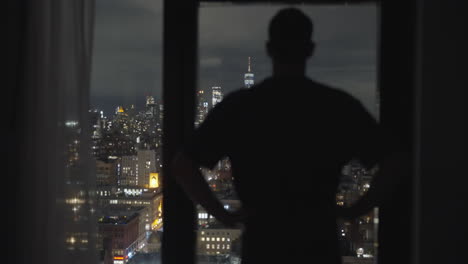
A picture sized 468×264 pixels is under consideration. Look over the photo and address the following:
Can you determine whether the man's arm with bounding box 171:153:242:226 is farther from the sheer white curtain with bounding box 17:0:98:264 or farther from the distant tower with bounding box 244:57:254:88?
the distant tower with bounding box 244:57:254:88

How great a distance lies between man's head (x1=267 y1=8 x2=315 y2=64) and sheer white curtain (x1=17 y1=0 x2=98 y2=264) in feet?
2.45

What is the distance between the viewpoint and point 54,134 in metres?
1.46

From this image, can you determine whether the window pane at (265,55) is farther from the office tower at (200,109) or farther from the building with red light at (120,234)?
the building with red light at (120,234)

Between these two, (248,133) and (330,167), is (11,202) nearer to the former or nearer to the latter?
(248,133)

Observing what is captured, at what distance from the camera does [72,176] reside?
4.91ft

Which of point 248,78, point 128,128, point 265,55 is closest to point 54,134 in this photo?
point 128,128

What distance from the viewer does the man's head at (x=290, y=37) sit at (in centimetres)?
115

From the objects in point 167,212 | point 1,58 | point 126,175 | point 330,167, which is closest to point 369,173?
point 330,167

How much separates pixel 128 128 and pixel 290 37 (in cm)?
94

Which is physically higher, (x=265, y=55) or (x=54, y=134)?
(x=265, y=55)

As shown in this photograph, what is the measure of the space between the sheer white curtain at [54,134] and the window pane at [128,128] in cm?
25

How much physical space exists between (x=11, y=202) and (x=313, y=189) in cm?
108

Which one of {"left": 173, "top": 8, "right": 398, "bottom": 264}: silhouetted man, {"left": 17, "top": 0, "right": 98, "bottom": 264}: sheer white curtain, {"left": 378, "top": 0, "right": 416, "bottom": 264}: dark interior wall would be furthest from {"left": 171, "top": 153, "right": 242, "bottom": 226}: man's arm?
{"left": 378, "top": 0, "right": 416, "bottom": 264}: dark interior wall

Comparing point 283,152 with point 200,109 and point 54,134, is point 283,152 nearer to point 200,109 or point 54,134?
point 200,109
